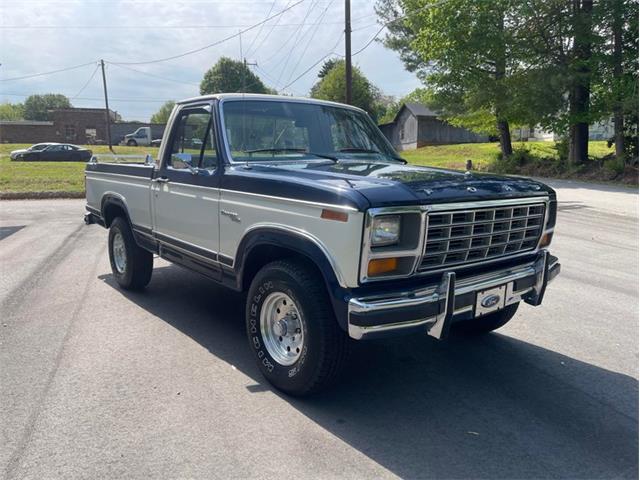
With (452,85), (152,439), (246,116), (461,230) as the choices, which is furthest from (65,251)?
(452,85)

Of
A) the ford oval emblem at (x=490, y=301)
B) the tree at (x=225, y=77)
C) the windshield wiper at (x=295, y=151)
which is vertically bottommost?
the ford oval emblem at (x=490, y=301)

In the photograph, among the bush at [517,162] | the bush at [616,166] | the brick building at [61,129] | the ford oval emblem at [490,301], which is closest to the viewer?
the ford oval emblem at [490,301]

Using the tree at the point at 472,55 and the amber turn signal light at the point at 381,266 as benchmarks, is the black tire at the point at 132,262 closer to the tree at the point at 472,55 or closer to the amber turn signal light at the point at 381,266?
the amber turn signal light at the point at 381,266

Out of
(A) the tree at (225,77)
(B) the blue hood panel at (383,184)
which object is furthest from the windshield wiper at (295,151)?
(A) the tree at (225,77)

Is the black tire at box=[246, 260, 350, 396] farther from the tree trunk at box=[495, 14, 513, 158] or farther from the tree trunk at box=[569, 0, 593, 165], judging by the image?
the tree trunk at box=[495, 14, 513, 158]

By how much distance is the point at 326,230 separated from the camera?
3.25 metres

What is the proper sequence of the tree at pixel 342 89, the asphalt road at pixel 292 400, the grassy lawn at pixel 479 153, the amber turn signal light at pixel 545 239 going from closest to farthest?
the asphalt road at pixel 292 400 → the amber turn signal light at pixel 545 239 → the grassy lawn at pixel 479 153 → the tree at pixel 342 89

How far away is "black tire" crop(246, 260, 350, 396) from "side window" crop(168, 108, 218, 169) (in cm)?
132

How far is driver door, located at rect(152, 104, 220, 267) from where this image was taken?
445 cm

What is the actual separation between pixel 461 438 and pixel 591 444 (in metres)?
0.74

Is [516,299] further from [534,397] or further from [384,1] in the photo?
[384,1]

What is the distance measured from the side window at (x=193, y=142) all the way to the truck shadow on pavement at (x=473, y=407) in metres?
1.54

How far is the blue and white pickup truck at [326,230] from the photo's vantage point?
125 inches

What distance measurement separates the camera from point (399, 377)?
408cm
